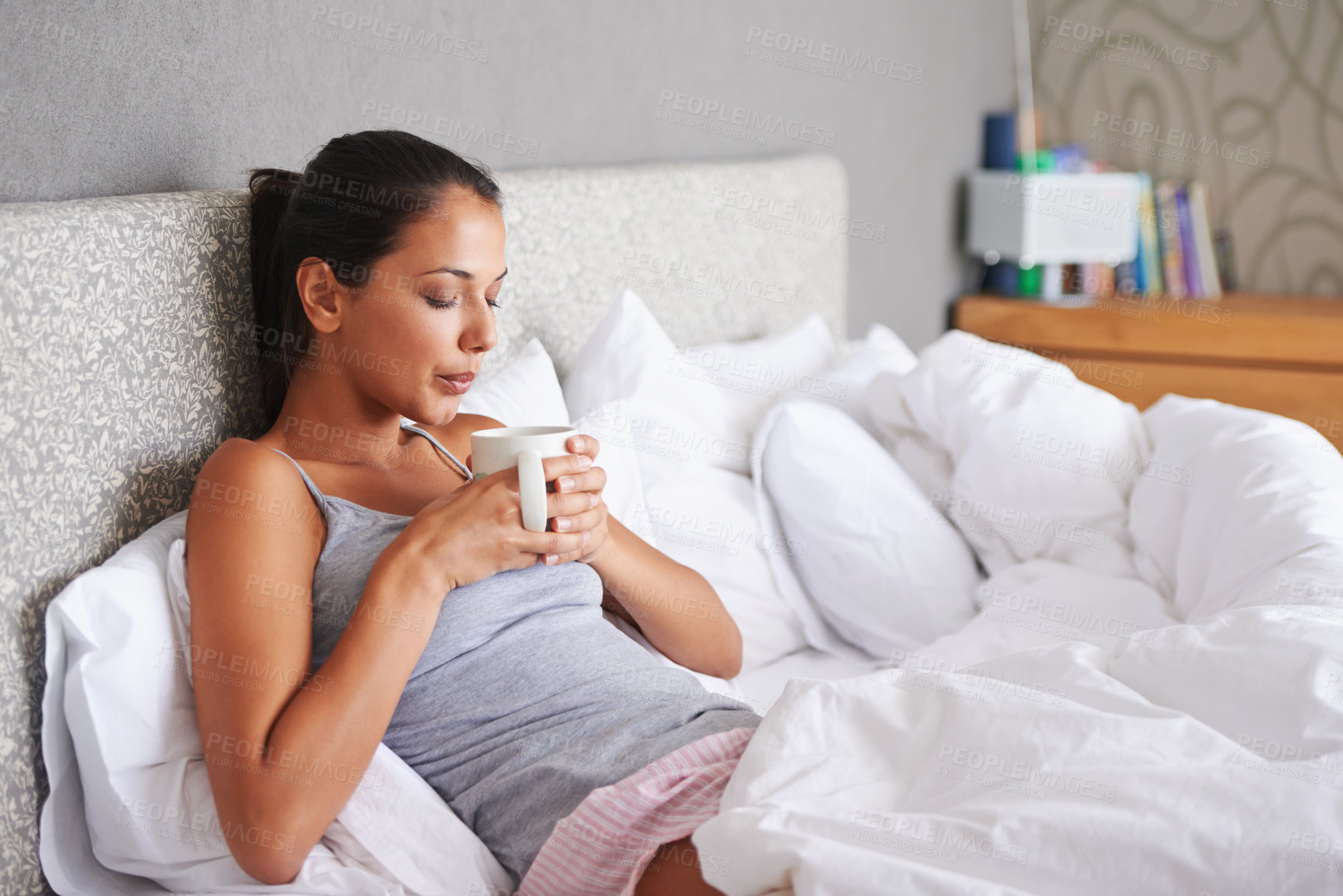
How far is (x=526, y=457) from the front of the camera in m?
0.90

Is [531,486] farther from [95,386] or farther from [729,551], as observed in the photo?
[729,551]

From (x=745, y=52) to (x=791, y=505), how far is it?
44.1 inches

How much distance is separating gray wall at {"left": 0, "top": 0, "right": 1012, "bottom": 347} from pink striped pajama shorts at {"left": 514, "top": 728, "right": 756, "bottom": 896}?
70cm

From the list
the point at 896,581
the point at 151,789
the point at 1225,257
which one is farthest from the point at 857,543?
the point at 1225,257

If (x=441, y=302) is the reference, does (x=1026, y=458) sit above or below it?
below

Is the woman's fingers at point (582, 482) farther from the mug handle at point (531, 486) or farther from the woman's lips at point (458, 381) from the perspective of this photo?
the woman's lips at point (458, 381)

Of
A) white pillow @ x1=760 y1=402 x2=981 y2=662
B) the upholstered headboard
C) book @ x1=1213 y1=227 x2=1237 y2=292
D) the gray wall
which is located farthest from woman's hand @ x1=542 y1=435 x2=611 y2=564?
book @ x1=1213 y1=227 x2=1237 y2=292

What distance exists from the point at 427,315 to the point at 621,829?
1.58 feet

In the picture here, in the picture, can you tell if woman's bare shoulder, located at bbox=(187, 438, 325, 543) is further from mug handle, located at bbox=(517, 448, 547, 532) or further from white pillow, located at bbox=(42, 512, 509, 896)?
mug handle, located at bbox=(517, 448, 547, 532)

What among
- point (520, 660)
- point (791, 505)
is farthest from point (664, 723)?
point (791, 505)

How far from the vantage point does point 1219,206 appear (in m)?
3.65

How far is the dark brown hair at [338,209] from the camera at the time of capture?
3.22 ft

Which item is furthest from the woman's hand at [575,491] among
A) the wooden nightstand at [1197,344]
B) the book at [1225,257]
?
the book at [1225,257]

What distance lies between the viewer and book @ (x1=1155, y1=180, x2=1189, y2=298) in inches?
140
